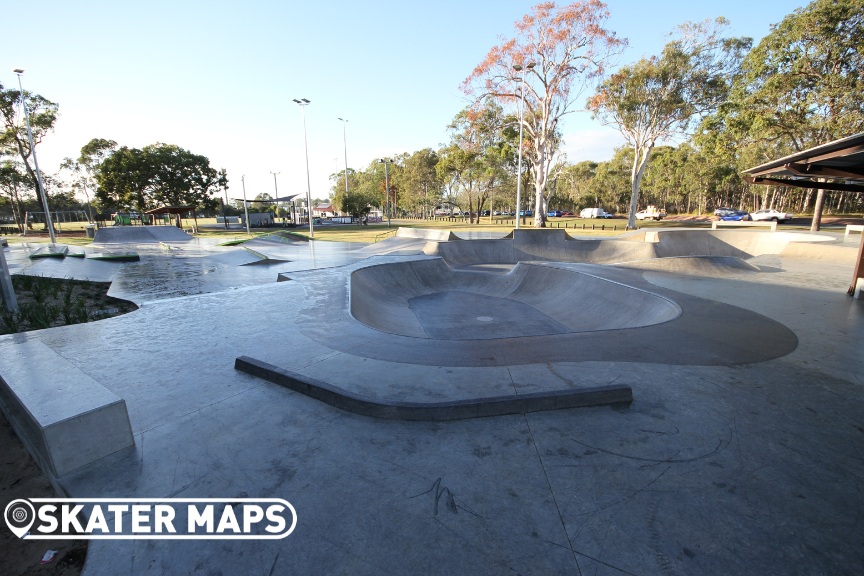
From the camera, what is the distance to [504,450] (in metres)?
3.02

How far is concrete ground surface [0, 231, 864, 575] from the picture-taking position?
213cm

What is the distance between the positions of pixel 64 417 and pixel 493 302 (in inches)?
461

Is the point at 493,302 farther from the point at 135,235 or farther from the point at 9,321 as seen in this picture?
the point at 135,235

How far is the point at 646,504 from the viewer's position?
2.43 m

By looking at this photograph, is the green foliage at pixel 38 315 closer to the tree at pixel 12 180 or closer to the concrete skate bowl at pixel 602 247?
the concrete skate bowl at pixel 602 247

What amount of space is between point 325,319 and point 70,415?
4.17 metres

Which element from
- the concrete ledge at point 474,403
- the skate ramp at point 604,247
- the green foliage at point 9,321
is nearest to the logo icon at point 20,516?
the concrete ledge at point 474,403

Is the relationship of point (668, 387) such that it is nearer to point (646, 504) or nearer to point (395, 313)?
point (646, 504)

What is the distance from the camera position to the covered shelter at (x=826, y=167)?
5.50 meters

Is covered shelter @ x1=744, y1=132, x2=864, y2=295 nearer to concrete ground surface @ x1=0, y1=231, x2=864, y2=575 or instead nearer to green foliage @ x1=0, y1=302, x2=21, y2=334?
concrete ground surface @ x1=0, y1=231, x2=864, y2=575

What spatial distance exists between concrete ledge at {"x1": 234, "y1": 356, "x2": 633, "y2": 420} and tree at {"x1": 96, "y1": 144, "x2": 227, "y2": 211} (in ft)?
183

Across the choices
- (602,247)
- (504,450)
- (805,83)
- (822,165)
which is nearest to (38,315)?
(504,450)

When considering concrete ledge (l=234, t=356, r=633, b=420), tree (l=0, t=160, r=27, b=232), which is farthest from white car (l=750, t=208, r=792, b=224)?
tree (l=0, t=160, r=27, b=232)

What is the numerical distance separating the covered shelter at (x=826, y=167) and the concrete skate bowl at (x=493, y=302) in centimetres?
319
